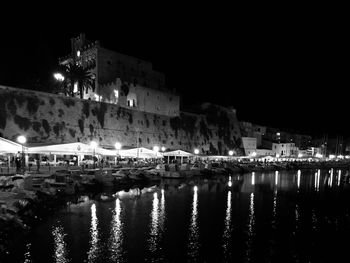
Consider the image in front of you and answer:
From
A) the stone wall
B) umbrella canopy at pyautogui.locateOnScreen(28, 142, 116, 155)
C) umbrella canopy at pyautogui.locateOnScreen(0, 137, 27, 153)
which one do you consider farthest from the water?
the stone wall

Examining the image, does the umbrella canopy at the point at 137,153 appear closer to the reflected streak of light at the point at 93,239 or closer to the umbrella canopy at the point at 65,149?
the umbrella canopy at the point at 65,149

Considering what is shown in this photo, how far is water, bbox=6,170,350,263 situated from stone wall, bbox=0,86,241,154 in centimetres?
1332

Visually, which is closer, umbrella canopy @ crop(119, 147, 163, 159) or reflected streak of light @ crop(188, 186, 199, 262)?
reflected streak of light @ crop(188, 186, 199, 262)

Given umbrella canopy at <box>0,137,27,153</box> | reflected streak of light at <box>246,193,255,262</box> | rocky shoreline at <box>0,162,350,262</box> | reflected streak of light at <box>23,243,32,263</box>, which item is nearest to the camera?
reflected streak of light at <box>23,243,32,263</box>

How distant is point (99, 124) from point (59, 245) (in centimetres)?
2584

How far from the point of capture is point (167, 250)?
1113 centimetres

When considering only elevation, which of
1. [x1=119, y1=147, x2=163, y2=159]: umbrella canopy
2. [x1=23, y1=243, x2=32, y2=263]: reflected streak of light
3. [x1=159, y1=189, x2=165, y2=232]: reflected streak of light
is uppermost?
[x1=119, y1=147, x2=163, y2=159]: umbrella canopy

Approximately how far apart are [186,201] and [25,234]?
1025 centimetres

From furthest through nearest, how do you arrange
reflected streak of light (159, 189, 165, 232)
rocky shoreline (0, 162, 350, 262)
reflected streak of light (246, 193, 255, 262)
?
reflected streak of light (159, 189, 165, 232) < reflected streak of light (246, 193, 255, 262) < rocky shoreline (0, 162, 350, 262)

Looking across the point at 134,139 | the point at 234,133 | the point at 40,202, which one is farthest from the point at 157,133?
the point at 40,202

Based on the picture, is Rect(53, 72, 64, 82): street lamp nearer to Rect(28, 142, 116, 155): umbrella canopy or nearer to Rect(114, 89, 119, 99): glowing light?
Rect(114, 89, 119, 99): glowing light

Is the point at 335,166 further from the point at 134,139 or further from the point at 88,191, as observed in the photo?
the point at 88,191

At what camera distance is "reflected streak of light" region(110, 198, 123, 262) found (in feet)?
34.2

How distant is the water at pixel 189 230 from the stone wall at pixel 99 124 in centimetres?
1332
